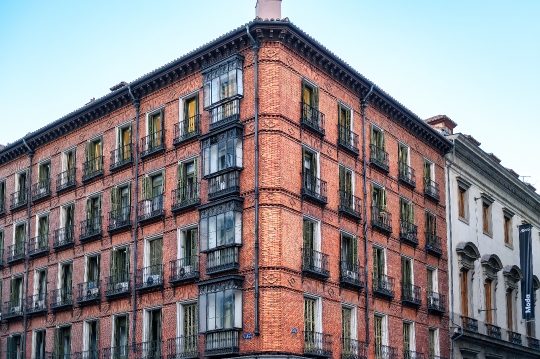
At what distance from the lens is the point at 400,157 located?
4578cm

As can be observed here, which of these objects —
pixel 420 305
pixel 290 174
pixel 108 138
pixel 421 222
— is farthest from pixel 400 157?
pixel 108 138

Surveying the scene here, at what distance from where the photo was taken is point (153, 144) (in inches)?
1620

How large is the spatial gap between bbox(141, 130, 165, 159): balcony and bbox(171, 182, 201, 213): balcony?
2453mm

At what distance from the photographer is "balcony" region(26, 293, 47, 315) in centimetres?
4500

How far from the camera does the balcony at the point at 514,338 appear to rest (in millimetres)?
53594

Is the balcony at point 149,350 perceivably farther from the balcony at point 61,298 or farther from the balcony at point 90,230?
the balcony at point 90,230

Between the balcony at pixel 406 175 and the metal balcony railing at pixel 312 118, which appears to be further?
the balcony at pixel 406 175

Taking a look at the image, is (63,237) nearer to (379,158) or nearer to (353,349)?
(353,349)

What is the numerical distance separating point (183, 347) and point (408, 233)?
14.1 m

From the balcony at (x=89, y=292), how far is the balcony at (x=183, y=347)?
18.8 ft

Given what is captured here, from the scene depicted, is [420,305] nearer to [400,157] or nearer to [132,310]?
[400,157]

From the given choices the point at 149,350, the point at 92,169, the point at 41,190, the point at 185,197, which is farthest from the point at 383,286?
the point at 41,190

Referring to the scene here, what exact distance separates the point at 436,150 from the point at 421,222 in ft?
16.6

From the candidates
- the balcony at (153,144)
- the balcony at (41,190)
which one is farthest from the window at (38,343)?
the balcony at (153,144)
